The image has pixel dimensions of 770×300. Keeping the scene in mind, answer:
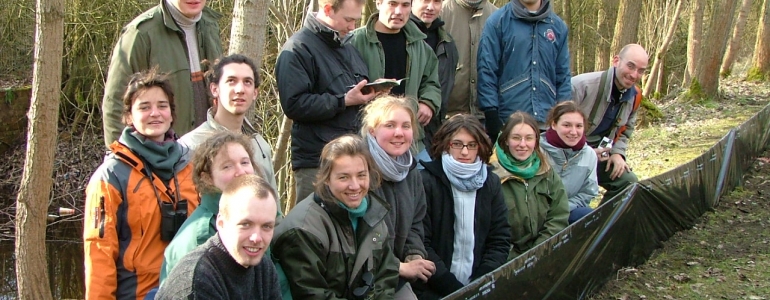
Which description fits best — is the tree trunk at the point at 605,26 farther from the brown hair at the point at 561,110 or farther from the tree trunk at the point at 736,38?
the brown hair at the point at 561,110

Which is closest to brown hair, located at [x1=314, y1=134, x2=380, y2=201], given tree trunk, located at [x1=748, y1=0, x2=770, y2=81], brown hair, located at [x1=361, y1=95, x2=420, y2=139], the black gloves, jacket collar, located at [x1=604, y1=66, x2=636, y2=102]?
brown hair, located at [x1=361, y1=95, x2=420, y2=139]

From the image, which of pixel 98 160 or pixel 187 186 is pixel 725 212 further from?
pixel 98 160

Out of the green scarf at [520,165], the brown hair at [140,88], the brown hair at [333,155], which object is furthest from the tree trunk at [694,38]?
the brown hair at [140,88]

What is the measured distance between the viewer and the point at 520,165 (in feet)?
15.8

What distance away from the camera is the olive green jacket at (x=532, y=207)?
482cm

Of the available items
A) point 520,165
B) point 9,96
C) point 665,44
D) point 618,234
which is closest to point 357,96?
point 520,165

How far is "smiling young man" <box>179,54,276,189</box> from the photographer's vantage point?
3.60 metres

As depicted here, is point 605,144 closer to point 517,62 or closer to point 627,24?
point 517,62

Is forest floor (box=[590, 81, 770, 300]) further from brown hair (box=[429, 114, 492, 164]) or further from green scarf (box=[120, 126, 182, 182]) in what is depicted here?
green scarf (box=[120, 126, 182, 182])

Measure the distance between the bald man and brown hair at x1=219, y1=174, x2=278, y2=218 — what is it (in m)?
3.97

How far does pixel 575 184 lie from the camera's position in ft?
17.9

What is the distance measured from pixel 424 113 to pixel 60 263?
25.0 ft

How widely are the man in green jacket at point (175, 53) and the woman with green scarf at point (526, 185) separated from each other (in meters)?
1.88

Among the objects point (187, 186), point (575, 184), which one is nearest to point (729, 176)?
point (575, 184)
